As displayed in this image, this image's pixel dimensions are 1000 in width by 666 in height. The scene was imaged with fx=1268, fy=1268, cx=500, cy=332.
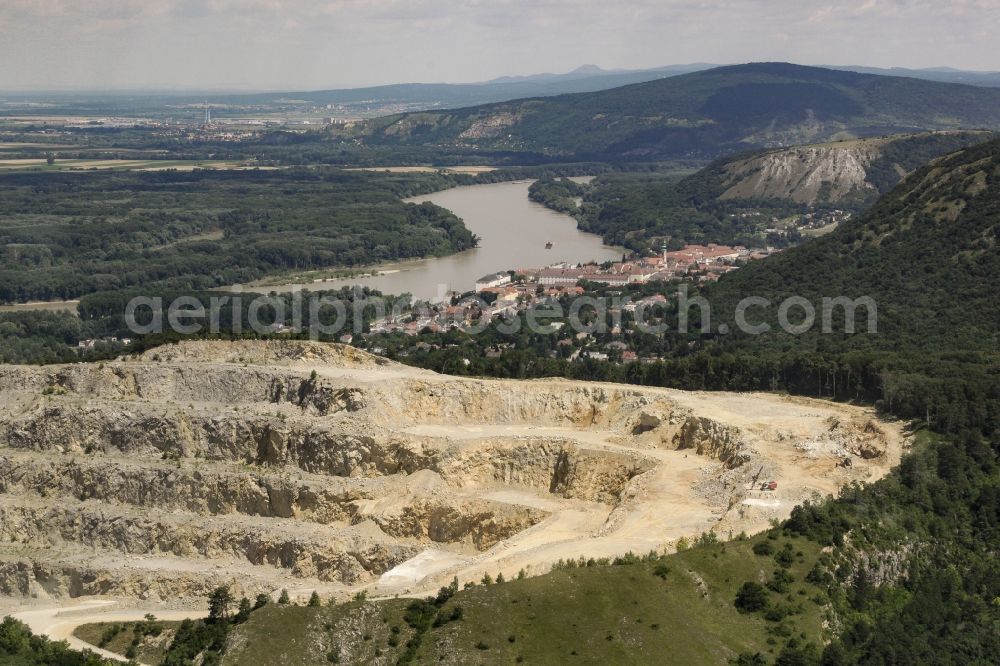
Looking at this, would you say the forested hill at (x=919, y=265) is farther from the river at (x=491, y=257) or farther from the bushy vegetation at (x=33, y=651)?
the bushy vegetation at (x=33, y=651)

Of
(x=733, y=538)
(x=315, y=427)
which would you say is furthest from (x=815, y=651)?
(x=315, y=427)

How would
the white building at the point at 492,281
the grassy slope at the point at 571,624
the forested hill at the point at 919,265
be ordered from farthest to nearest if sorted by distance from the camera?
the white building at the point at 492,281, the forested hill at the point at 919,265, the grassy slope at the point at 571,624

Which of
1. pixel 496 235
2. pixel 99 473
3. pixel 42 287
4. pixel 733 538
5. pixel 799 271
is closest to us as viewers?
pixel 733 538

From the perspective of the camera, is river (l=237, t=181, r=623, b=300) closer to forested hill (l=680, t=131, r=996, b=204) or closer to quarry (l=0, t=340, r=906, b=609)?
forested hill (l=680, t=131, r=996, b=204)

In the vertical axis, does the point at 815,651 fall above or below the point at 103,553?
above

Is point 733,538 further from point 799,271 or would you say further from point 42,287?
point 42,287

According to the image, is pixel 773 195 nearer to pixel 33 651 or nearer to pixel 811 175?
pixel 811 175

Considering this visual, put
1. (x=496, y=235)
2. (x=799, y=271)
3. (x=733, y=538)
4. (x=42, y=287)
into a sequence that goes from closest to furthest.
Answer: (x=733, y=538), (x=799, y=271), (x=42, y=287), (x=496, y=235)

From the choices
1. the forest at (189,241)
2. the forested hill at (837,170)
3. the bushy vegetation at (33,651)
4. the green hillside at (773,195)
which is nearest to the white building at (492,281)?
the forest at (189,241)
